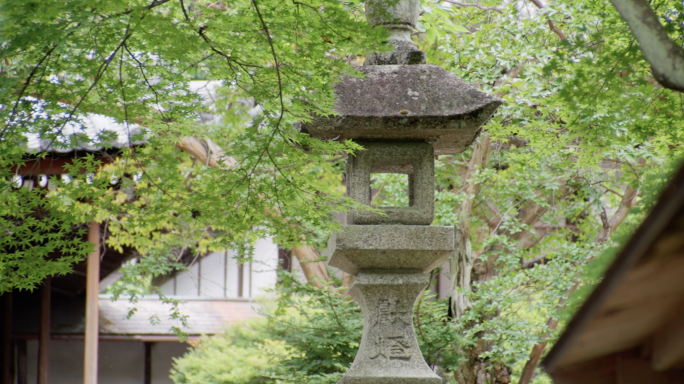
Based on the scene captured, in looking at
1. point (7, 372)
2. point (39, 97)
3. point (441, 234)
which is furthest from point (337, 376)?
point (7, 372)

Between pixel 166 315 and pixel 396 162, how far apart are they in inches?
372

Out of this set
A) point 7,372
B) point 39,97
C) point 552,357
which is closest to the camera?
point 552,357

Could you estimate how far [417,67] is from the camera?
3914 mm

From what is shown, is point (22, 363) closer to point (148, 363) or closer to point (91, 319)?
point (148, 363)

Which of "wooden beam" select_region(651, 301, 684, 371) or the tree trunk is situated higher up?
the tree trunk

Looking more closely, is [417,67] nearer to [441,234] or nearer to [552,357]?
[441,234]

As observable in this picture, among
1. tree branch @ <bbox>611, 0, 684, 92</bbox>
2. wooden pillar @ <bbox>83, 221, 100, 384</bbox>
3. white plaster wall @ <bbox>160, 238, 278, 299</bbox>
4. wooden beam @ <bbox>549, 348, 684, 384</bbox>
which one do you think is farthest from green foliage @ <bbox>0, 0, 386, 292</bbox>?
white plaster wall @ <bbox>160, 238, 278, 299</bbox>

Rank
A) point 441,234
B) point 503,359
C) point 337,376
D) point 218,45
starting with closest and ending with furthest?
point 218,45, point 441,234, point 337,376, point 503,359

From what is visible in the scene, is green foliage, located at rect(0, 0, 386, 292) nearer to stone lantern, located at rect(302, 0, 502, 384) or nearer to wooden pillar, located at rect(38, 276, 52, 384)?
stone lantern, located at rect(302, 0, 502, 384)

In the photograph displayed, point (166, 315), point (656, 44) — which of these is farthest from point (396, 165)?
point (166, 315)

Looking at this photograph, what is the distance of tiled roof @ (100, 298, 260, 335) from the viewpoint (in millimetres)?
11820

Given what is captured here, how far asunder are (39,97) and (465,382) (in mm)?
5294

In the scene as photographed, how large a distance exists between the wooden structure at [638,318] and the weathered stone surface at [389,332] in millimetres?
2603

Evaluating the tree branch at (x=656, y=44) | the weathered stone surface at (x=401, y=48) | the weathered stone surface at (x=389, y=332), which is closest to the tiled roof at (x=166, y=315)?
the weathered stone surface at (x=389, y=332)
